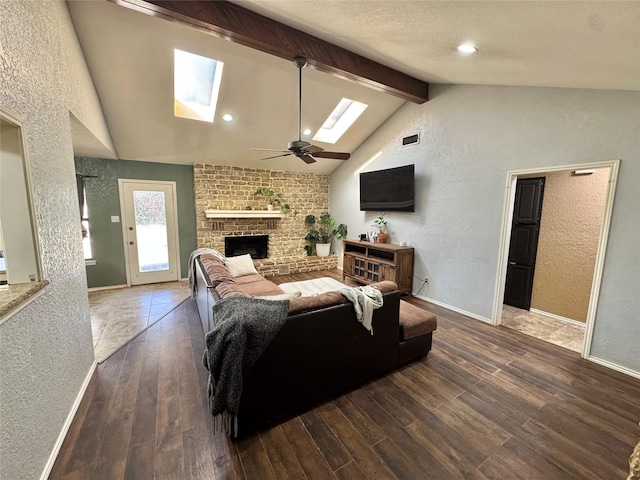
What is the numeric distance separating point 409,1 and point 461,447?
9.85ft

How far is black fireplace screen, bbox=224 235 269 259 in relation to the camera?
238 inches

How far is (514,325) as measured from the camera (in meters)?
3.57

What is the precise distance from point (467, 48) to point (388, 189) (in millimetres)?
2612

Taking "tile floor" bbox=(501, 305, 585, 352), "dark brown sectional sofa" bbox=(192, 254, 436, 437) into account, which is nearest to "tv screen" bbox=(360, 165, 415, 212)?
"tile floor" bbox=(501, 305, 585, 352)

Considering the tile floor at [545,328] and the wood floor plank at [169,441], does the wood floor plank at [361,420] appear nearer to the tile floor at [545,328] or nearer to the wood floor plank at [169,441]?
the wood floor plank at [169,441]

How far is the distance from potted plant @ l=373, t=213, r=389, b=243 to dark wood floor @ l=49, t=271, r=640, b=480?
8.84 feet

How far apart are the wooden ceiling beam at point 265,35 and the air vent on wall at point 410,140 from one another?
3.54ft

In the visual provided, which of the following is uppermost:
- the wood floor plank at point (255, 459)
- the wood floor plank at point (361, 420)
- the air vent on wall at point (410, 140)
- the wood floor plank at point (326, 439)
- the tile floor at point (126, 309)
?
the air vent on wall at point (410, 140)

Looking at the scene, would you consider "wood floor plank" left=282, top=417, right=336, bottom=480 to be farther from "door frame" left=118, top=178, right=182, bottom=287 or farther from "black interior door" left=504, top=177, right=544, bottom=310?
"door frame" left=118, top=178, right=182, bottom=287

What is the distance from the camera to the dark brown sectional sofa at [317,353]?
1.83m

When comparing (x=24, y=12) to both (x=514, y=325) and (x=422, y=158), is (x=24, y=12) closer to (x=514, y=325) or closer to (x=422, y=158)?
(x=422, y=158)

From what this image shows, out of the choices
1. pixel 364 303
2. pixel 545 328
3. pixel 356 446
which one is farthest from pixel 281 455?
pixel 545 328

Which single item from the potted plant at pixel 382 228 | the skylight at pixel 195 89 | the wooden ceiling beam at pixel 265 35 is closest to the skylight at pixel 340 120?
the wooden ceiling beam at pixel 265 35

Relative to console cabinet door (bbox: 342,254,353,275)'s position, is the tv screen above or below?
above
